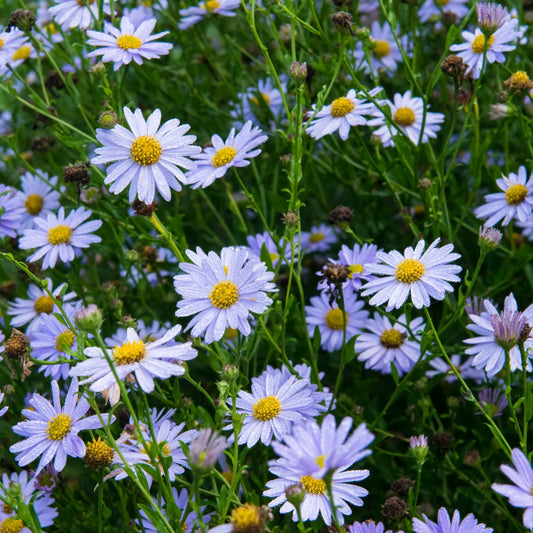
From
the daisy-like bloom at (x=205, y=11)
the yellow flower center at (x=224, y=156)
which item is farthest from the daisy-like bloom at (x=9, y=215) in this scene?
the daisy-like bloom at (x=205, y=11)

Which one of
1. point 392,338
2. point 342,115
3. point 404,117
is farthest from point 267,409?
point 404,117

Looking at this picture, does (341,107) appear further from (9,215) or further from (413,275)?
(9,215)

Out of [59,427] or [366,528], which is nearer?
[366,528]

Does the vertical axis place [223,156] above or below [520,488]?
above

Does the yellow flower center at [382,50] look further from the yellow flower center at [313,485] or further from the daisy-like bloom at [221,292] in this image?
the yellow flower center at [313,485]

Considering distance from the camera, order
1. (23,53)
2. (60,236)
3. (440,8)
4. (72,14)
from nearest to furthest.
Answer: (60,236) → (72,14) → (440,8) → (23,53)

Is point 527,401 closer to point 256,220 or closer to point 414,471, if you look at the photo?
point 414,471

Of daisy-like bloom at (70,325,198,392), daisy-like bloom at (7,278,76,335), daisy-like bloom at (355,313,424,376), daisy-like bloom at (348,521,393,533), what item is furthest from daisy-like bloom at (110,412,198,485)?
daisy-like bloom at (7,278,76,335)
